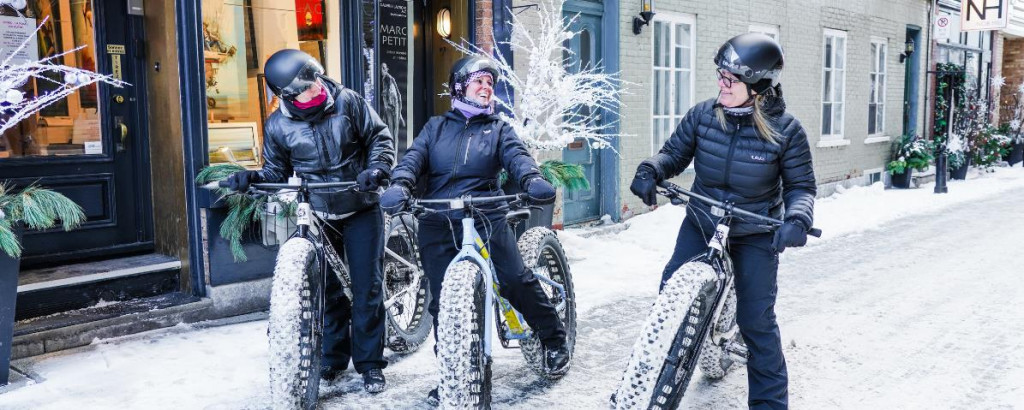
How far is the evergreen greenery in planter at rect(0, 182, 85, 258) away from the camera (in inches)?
178

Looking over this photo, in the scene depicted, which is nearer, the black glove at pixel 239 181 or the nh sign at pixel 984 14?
the black glove at pixel 239 181

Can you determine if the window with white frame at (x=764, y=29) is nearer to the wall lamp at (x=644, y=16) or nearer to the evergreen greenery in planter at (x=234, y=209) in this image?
the wall lamp at (x=644, y=16)

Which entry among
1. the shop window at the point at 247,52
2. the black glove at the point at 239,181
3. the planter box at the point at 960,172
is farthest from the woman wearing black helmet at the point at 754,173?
the planter box at the point at 960,172

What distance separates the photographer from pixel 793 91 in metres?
13.4

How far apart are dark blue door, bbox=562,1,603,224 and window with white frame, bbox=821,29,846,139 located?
5.86 metres

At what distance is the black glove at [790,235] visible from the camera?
3631mm

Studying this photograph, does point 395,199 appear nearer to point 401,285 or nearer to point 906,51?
point 401,285

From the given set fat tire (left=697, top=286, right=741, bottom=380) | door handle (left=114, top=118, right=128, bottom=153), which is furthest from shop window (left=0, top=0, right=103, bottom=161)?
fat tire (left=697, top=286, right=741, bottom=380)

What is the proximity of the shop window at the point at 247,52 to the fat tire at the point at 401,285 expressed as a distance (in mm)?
1886

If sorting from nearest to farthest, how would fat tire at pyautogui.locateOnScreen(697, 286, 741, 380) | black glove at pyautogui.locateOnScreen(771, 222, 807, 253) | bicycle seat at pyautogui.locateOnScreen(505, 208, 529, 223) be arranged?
black glove at pyautogui.locateOnScreen(771, 222, 807, 253), fat tire at pyautogui.locateOnScreen(697, 286, 741, 380), bicycle seat at pyautogui.locateOnScreen(505, 208, 529, 223)

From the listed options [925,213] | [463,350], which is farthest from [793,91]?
[463,350]

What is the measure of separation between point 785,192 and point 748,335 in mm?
679

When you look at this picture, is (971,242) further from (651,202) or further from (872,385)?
(651,202)

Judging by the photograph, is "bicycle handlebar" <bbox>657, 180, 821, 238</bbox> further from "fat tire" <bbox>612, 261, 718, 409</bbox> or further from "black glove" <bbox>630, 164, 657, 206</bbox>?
"fat tire" <bbox>612, 261, 718, 409</bbox>
